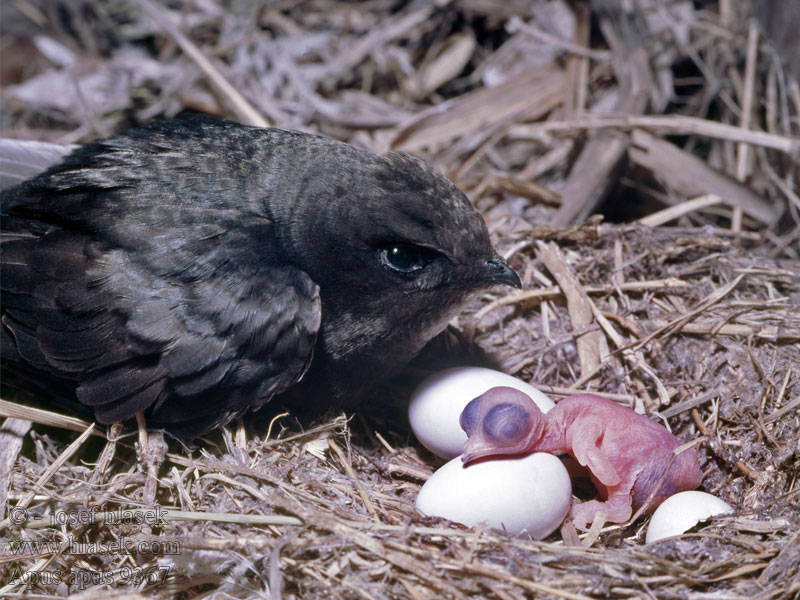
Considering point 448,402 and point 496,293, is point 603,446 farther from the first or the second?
point 496,293

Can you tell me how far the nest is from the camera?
2141 millimetres

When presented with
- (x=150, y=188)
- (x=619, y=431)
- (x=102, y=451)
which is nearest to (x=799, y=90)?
(x=619, y=431)

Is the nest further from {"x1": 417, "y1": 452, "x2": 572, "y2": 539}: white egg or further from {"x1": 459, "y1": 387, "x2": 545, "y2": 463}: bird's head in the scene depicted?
{"x1": 459, "y1": 387, "x2": 545, "y2": 463}: bird's head

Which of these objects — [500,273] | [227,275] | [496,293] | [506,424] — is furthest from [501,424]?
[496,293]

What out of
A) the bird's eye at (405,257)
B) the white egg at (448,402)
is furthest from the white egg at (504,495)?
the bird's eye at (405,257)

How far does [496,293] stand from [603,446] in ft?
3.38

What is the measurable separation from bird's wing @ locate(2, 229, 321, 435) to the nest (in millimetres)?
166

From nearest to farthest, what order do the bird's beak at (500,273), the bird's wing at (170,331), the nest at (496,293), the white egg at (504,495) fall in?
the nest at (496,293) < the white egg at (504,495) < the bird's wing at (170,331) < the bird's beak at (500,273)

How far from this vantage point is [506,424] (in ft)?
7.68

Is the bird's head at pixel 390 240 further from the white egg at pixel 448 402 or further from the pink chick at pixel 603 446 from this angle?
the pink chick at pixel 603 446

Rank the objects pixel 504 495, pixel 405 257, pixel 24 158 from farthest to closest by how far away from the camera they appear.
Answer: pixel 24 158
pixel 405 257
pixel 504 495

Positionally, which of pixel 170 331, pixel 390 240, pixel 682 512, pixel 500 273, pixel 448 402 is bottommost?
pixel 682 512

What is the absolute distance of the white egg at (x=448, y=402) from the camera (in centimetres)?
262

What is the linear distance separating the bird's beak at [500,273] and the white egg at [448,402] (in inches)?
14.5
